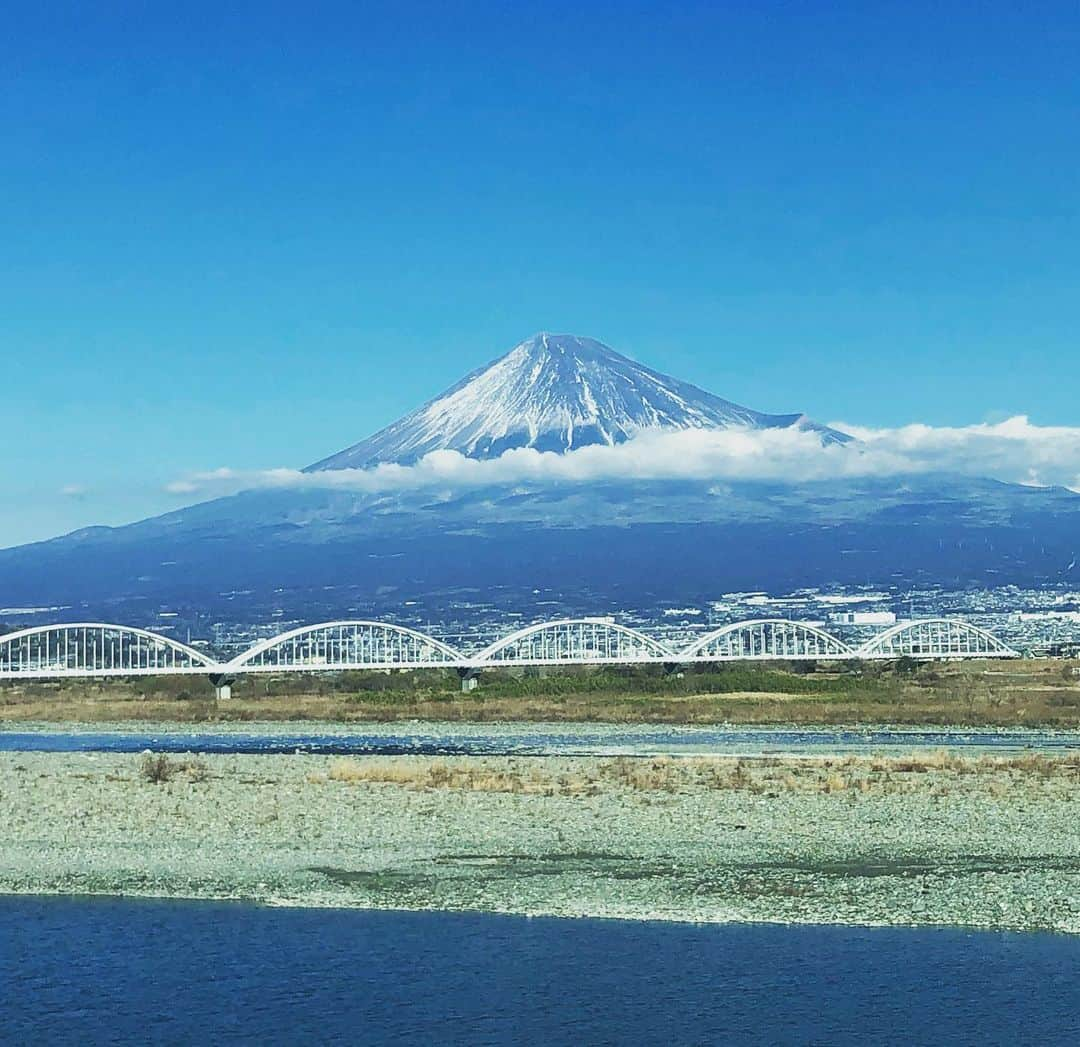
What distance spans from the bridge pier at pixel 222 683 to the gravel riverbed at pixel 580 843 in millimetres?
45100

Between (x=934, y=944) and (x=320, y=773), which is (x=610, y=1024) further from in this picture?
(x=320, y=773)

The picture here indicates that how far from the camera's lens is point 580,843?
25125mm

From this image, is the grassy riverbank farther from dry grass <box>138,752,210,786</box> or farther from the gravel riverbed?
the gravel riverbed

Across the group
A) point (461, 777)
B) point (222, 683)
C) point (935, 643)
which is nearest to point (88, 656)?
point (222, 683)

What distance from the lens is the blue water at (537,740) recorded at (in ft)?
151

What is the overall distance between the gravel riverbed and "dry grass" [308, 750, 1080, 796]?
17cm

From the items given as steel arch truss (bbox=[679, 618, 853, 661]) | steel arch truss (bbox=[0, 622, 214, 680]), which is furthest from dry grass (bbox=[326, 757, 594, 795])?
steel arch truss (bbox=[679, 618, 853, 661])

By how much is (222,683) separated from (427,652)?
16.8 meters

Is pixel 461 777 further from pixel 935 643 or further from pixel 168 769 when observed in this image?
pixel 935 643

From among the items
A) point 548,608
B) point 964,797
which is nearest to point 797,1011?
point 964,797

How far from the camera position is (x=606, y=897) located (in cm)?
2081

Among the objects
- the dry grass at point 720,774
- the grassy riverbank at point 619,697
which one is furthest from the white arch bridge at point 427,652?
the dry grass at point 720,774

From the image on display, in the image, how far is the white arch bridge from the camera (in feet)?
282

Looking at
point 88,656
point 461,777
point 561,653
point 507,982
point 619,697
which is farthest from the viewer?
point 88,656
